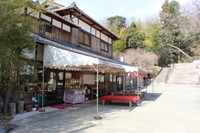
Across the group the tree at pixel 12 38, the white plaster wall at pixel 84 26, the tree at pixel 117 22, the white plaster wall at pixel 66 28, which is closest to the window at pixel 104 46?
the white plaster wall at pixel 84 26

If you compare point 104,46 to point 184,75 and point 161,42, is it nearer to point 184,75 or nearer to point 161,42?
point 184,75

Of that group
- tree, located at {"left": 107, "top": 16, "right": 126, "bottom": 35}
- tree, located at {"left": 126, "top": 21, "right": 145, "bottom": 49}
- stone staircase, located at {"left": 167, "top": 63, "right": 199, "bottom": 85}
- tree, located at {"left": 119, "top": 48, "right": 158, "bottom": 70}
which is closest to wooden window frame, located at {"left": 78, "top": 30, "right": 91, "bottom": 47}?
tree, located at {"left": 119, "top": 48, "right": 158, "bottom": 70}

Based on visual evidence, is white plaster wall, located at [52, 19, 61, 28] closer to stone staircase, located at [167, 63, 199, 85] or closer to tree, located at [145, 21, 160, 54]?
stone staircase, located at [167, 63, 199, 85]

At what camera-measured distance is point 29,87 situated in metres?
8.95

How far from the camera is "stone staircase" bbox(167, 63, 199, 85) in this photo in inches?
1172

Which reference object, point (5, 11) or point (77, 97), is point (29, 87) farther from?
point (5, 11)

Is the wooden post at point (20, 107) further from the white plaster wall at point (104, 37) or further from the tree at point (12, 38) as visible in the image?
the white plaster wall at point (104, 37)

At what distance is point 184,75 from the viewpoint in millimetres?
31984

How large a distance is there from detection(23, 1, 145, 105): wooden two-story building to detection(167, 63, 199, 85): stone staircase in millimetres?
16549

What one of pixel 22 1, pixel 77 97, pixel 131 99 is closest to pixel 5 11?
pixel 22 1

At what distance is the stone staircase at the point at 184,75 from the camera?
29781 mm

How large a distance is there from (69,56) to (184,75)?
2788 centimetres

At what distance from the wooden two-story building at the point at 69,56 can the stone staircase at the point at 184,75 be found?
16.5 meters

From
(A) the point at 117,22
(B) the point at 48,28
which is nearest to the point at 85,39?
(B) the point at 48,28
